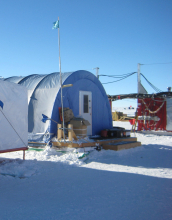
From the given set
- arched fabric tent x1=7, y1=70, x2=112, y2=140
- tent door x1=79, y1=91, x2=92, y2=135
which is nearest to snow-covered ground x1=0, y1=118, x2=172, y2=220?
arched fabric tent x1=7, y1=70, x2=112, y2=140

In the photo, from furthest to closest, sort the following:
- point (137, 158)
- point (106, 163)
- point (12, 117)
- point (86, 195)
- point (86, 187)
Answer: point (137, 158) < point (106, 163) < point (12, 117) < point (86, 187) < point (86, 195)

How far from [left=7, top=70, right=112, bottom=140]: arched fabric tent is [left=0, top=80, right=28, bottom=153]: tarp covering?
227 centimetres

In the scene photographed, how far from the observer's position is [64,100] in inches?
389

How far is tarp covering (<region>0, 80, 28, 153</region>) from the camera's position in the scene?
6.50 metres

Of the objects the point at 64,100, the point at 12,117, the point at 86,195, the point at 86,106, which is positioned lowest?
the point at 86,195

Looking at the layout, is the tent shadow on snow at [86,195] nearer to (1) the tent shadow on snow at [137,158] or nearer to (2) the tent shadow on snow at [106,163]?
(2) the tent shadow on snow at [106,163]

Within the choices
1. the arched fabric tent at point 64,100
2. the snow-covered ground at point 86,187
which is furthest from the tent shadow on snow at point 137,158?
the arched fabric tent at point 64,100

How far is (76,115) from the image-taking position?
1046 centimetres

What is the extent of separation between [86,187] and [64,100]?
17.3 ft

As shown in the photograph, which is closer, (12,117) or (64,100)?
(12,117)

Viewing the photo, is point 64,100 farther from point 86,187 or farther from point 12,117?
point 86,187

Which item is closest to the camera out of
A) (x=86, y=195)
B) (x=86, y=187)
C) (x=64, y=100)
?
(x=86, y=195)

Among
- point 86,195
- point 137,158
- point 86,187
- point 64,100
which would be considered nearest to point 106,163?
point 137,158

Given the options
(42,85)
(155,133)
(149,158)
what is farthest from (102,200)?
(155,133)
